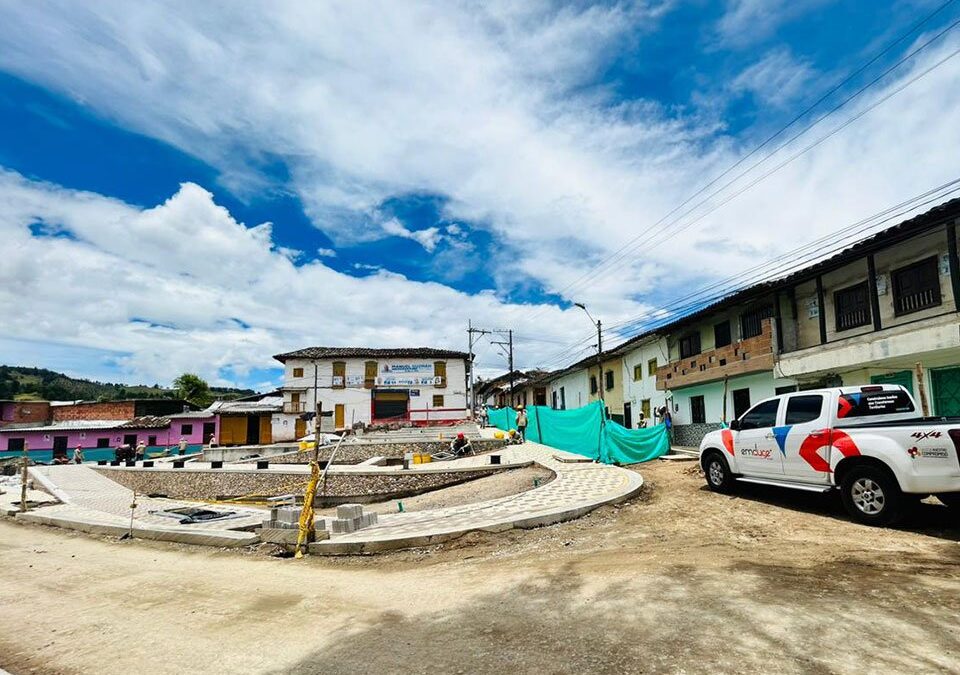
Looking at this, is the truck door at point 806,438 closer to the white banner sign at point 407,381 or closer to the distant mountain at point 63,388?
the white banner sign at point 407,381

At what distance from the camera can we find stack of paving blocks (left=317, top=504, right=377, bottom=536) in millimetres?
9422

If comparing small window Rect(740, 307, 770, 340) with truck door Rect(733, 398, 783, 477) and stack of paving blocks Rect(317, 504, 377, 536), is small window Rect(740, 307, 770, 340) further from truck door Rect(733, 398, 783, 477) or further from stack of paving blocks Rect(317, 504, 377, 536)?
stack of paving blocks Rect(317, 504, 377, 536)

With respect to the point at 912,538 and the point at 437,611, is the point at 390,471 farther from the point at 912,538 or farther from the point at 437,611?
the point at 912,538

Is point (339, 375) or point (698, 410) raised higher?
point (339, 375)

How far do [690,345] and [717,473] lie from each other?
53.8ft

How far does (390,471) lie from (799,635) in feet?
53.6

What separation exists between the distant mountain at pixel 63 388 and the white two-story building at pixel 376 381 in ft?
122

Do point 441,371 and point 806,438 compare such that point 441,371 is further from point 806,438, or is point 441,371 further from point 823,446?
point 823,446

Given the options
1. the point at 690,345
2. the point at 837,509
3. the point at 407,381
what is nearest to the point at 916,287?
the point at 837,509

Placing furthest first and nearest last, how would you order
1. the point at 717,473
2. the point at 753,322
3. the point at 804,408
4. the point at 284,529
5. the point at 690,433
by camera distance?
the point at 690,433, the point at 753,322, the point at 717,473, the point at 284,529, the point at 804,408

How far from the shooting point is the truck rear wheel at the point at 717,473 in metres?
10.3

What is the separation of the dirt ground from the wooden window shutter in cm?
4073

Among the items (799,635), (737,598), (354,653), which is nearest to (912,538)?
(737,598)

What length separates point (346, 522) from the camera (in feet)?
31.0
